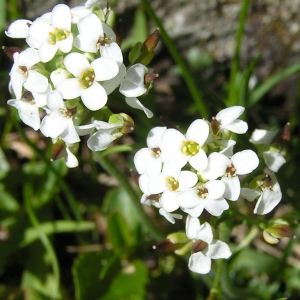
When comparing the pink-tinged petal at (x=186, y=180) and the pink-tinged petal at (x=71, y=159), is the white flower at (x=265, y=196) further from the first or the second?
the pink-tinged petal at (x=71, y=159)

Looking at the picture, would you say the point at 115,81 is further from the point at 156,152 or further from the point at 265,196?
the point at 265,196

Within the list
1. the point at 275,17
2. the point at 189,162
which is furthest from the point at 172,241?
the point at 275,17

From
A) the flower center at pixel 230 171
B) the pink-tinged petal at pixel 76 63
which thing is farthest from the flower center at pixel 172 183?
the pink-tinged petal at pixel 76 63

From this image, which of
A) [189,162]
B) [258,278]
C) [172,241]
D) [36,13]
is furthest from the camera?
[36,13]

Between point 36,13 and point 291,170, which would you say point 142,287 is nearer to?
point 291,170

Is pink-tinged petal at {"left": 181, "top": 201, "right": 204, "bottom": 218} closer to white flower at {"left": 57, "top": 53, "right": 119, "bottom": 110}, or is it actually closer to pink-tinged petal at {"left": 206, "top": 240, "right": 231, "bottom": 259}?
pink-tinged petal at {"left": 206, "top": 240, "right": 231, "bottom": 259}

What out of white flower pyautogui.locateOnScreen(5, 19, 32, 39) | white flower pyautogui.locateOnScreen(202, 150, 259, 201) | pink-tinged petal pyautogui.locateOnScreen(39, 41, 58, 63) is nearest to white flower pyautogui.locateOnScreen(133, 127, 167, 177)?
white flower pyautogui.locateOnScreen(202, 150, 259, 201)
